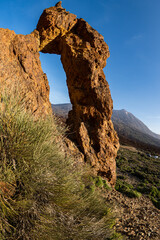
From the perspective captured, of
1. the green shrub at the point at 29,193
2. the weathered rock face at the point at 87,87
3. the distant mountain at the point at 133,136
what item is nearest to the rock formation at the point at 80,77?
the weathered rock face at the point at 87,87

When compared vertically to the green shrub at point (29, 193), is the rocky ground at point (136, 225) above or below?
below

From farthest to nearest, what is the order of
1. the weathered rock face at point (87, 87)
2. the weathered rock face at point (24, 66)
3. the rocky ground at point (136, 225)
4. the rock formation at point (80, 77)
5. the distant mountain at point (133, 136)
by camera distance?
the distant mountain at point (133, 136)
the weathered rock face at point (87, 87)
the rock formation at point (80, 77)
the weathered rock face at point (24, 66)
the rocky ground at point (136, 225)

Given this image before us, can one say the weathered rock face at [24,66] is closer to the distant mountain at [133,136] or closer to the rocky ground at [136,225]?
the rocky ground at [136,225]

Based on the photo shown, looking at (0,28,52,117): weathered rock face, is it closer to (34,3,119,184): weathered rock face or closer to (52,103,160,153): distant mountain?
(34,3,119,184): weathered rock face

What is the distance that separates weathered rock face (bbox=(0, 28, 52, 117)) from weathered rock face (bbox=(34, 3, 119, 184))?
1770 mm

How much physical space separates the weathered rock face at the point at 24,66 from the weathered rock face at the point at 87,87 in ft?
5.81

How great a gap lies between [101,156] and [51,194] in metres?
4.62

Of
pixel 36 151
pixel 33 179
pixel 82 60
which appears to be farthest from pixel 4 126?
pixel 82 60

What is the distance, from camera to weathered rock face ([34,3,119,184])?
6.26 meters

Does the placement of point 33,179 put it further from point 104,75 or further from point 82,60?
point 104,75

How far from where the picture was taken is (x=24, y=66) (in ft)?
16.1

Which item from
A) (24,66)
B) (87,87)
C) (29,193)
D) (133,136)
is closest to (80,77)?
(87,87)

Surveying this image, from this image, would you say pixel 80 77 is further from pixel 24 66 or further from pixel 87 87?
pixel 24 66

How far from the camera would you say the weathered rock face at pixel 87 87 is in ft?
20.5
